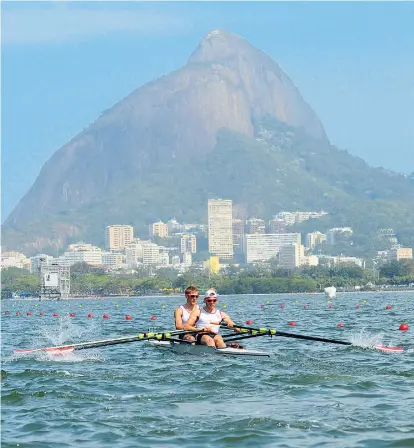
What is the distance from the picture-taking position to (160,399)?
68.0 feet

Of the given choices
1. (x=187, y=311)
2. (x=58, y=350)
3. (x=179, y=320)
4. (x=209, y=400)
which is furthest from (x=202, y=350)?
(x=209, y=400)

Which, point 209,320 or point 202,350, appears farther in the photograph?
point 209,320

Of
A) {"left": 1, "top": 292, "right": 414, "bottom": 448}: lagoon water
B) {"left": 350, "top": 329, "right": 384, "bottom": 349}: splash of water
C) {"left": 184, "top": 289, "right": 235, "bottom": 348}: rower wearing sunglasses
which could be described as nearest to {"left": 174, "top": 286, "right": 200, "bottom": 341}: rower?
{"left": 184, "top": 289, "right": 235, "bottom": 348}: rower wearing sunglasses

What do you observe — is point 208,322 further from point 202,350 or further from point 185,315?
point 202,350

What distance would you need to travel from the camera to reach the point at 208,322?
28281 millimetres

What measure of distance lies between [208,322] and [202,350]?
810mm

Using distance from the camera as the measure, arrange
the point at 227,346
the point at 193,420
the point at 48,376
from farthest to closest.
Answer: the point at 227,346 → the point at 48,376 → the point at 193,420

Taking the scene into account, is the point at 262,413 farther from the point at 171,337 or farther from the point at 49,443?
the point at 171,337

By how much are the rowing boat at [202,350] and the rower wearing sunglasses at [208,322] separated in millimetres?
177

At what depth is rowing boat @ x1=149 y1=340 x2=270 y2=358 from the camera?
27047 mm

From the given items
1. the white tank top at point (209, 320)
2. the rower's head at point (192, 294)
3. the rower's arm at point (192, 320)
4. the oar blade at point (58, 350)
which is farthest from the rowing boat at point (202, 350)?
the oar blade at point (58, 350)

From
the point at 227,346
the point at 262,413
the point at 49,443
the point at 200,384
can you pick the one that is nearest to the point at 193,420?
the point at 262,413

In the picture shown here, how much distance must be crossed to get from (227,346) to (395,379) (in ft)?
19.5

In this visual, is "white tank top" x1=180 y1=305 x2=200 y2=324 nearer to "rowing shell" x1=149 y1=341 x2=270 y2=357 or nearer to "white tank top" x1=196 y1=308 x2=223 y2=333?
"white tank top" x1=196 y1=308 x2=223 y2=333
